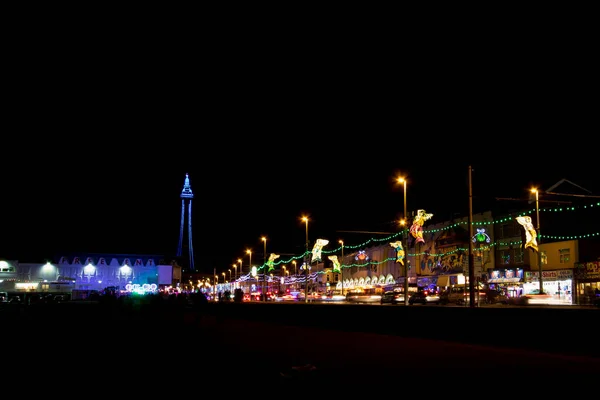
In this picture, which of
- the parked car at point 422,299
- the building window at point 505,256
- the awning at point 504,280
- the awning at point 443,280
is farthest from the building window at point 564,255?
the awning at point 443,280

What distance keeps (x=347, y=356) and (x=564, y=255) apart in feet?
115

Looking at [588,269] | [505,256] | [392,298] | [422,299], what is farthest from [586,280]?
[392,298]

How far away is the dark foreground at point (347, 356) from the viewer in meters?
10.6

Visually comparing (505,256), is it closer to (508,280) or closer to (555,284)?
(508,280)

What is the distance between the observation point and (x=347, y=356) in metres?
14.8

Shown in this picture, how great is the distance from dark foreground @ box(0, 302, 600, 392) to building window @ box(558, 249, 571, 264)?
83.6 feet

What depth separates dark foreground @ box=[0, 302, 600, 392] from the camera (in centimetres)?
1059

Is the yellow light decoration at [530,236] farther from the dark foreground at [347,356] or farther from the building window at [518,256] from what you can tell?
the dark foreground at [347,356]

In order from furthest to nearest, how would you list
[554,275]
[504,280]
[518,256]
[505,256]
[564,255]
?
[505,256], [504,280], [518,256], [554,275], [564,255]

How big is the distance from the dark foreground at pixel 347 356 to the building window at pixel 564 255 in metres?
25.5

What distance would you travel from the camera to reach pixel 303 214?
180 ft

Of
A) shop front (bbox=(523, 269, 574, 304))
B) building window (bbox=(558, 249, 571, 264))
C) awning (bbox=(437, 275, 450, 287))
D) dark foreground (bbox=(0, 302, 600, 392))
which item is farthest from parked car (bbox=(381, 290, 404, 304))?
dark foreground (bbox=(0, 302, 600, 392))

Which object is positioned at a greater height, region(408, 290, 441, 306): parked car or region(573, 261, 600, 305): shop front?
region(573, 261, 600, 305): shop front

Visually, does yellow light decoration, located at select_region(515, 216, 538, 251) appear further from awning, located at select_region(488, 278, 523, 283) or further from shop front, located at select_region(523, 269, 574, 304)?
awning, located at select_region(488, 278, 523, 283)
